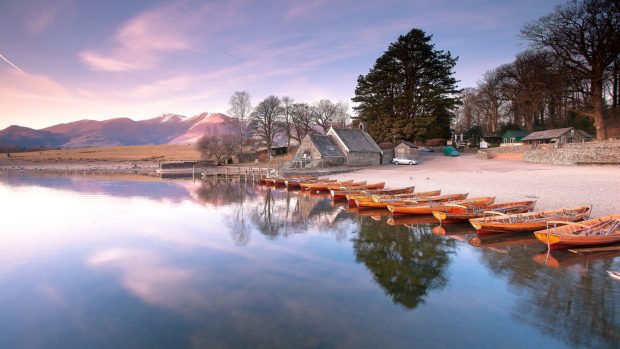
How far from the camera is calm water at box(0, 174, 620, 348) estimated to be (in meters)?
6.62

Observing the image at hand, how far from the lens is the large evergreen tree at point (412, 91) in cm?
5534

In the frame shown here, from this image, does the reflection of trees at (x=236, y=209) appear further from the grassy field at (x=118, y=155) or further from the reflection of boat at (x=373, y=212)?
the grassy field at (x=118, y=155)

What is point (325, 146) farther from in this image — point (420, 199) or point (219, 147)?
point (219, 147)

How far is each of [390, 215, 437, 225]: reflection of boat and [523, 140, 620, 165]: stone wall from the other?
24.1 m

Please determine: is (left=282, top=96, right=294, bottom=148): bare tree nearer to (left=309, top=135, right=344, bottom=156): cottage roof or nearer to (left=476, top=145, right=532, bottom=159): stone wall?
(left=309, top=135, right=344, bottom=156): cottage roof

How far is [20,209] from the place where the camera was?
71.8 feet

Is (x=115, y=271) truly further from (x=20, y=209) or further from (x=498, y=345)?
(x=20, y=209)

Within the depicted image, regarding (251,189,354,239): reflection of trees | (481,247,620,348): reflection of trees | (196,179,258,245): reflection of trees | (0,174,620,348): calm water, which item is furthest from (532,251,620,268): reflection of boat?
(196,179,258,245): reflection of trees

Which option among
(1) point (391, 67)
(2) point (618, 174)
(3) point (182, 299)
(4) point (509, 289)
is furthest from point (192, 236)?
(1) point (391, 67)

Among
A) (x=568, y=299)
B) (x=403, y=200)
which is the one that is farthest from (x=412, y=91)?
(x=568, y=299)

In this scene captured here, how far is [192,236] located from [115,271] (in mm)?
4532

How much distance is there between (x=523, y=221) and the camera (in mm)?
13062

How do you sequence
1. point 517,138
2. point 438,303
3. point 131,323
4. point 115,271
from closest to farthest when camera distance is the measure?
1. point 131,323
2. point 438,303
3. point 115,271
4. point 517,138

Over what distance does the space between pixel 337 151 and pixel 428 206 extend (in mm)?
29116
